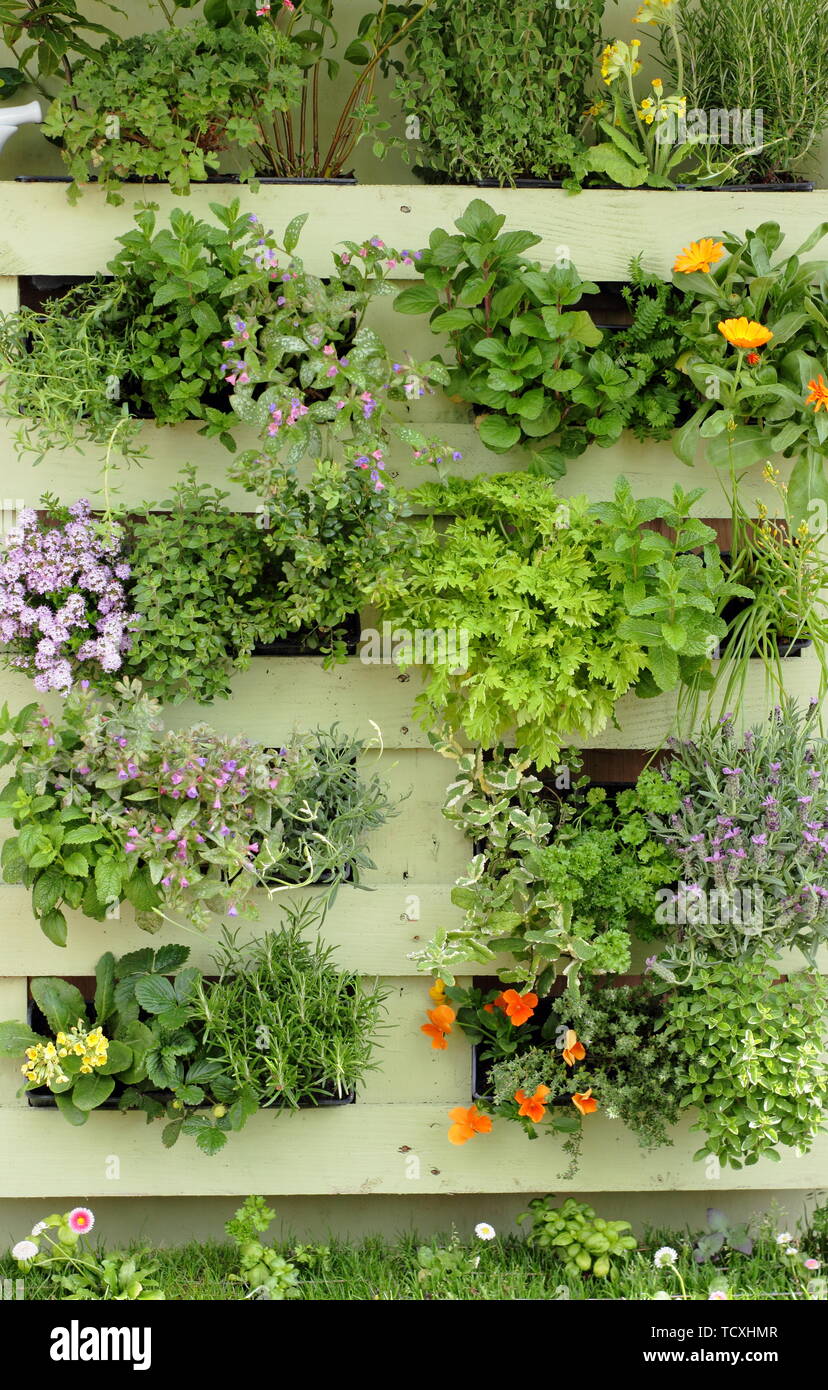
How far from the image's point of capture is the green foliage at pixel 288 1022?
1959 millimetres

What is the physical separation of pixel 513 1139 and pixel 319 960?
57 centimetres

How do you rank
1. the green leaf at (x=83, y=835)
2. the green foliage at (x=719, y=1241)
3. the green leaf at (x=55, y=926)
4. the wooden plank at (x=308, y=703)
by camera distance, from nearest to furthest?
the green leaf at (x=83, y=835)
the green leaf at (x=55, y=926)
the green foliage at (x=719, y=1241)
the wooden plank at (x=308, y=703)

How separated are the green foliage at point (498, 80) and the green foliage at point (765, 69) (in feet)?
0.75

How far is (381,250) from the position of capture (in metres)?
1.93

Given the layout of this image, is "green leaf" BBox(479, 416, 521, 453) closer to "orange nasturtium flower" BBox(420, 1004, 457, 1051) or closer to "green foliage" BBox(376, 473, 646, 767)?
"green foliage" BBox(376, 473, 646, 767)

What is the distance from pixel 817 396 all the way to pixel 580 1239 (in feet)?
5.46

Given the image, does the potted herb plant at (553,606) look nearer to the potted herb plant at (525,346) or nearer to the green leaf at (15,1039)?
the potted herb plant at (525,346)

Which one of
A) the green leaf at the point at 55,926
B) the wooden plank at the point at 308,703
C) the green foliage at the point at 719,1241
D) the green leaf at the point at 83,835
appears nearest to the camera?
the green leaf at the point at 83,835

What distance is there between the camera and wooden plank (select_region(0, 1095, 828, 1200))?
2129 mm

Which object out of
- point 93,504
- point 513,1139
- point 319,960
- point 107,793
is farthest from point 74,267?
point 513,1139

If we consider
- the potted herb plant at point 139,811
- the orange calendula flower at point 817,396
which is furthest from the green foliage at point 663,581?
the potted herb plant at point 139,811

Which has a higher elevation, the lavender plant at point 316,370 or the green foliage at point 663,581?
the lavender plant at point 316,370

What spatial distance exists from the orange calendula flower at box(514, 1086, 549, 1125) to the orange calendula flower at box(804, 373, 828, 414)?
4.58 feet

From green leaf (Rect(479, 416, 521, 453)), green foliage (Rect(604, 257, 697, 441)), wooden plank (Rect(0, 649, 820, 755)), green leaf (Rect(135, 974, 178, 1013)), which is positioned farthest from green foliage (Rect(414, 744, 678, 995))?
green foliage (Rect(604, 257, 697, 441))
